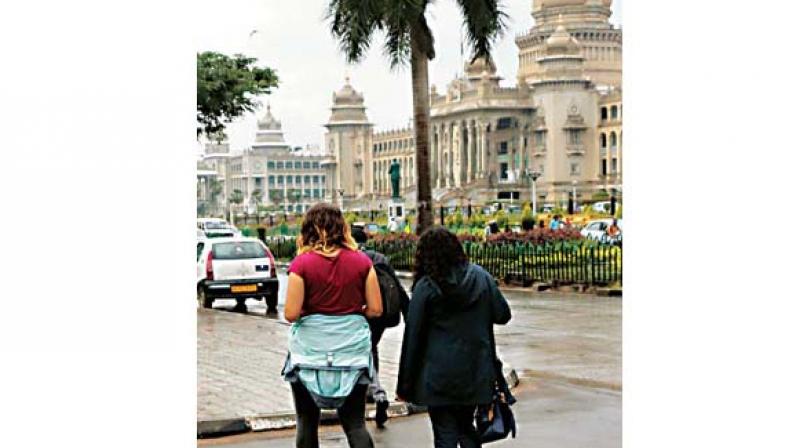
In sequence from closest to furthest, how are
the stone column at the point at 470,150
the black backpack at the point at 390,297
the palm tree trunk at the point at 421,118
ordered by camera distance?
the black backpack at the point at 390,297 < the palm tree trunk at the point at 421,118 < the stone column at the point at 470,150

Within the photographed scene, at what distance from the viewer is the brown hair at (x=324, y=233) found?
6035 mm

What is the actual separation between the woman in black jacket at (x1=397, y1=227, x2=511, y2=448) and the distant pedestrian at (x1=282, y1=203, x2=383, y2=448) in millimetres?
219

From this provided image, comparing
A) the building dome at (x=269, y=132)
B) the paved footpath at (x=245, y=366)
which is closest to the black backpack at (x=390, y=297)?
the paved footpath at (x=245, y=366)

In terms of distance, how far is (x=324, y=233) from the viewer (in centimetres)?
604

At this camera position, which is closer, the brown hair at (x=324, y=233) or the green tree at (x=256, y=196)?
the brown hair at (x=324, y=233)

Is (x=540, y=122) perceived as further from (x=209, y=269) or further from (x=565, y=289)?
(x=209, y=269)

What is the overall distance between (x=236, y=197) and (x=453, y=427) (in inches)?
3865

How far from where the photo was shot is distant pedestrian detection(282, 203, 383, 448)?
19.6ft

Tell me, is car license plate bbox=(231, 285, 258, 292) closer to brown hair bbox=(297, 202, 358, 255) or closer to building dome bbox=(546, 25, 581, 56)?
brown hair bbox=(297, 202, 358, 255)

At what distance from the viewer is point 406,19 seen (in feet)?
62.8

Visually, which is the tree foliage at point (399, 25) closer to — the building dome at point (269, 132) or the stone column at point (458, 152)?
the stone column at point (458, 152)
